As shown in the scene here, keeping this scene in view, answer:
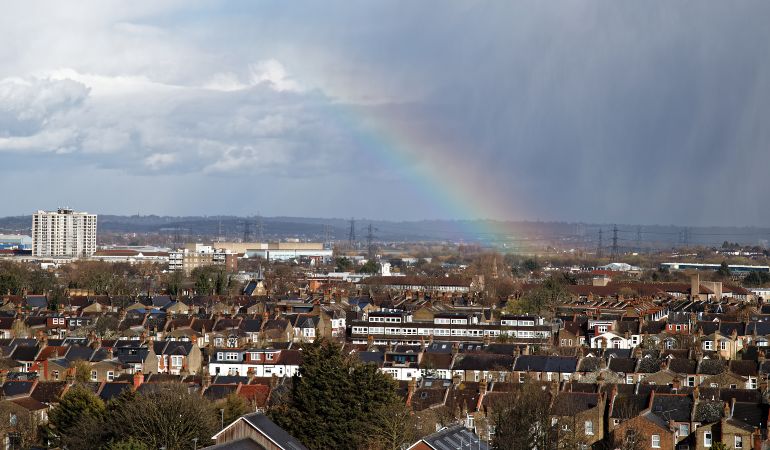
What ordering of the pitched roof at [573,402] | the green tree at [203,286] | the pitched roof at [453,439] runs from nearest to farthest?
the pitched roof at [453,439], the pitched roof at [573,402], the green tree at [203,286]

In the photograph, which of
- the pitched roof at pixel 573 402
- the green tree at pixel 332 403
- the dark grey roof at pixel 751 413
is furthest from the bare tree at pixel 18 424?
the dark grey roof at pixel 751 413

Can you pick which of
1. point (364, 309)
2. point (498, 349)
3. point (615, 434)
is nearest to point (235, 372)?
point (498, 349)

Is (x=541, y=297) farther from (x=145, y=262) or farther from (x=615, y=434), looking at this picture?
(x=145, y=262)

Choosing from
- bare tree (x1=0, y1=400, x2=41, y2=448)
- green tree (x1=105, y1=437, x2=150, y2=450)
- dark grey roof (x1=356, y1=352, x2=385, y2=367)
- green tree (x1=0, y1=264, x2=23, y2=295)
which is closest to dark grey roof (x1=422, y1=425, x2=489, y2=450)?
green tree (x1=105, y1=437, x2=150, y2=450)

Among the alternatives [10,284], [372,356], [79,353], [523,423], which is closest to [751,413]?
[523,423]

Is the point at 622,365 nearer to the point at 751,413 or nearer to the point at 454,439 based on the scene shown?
the point at 751,413

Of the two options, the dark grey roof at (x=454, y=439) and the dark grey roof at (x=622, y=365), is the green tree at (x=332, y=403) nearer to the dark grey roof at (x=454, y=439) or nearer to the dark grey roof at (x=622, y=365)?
the dark grey roof at (x=454, y=439)
